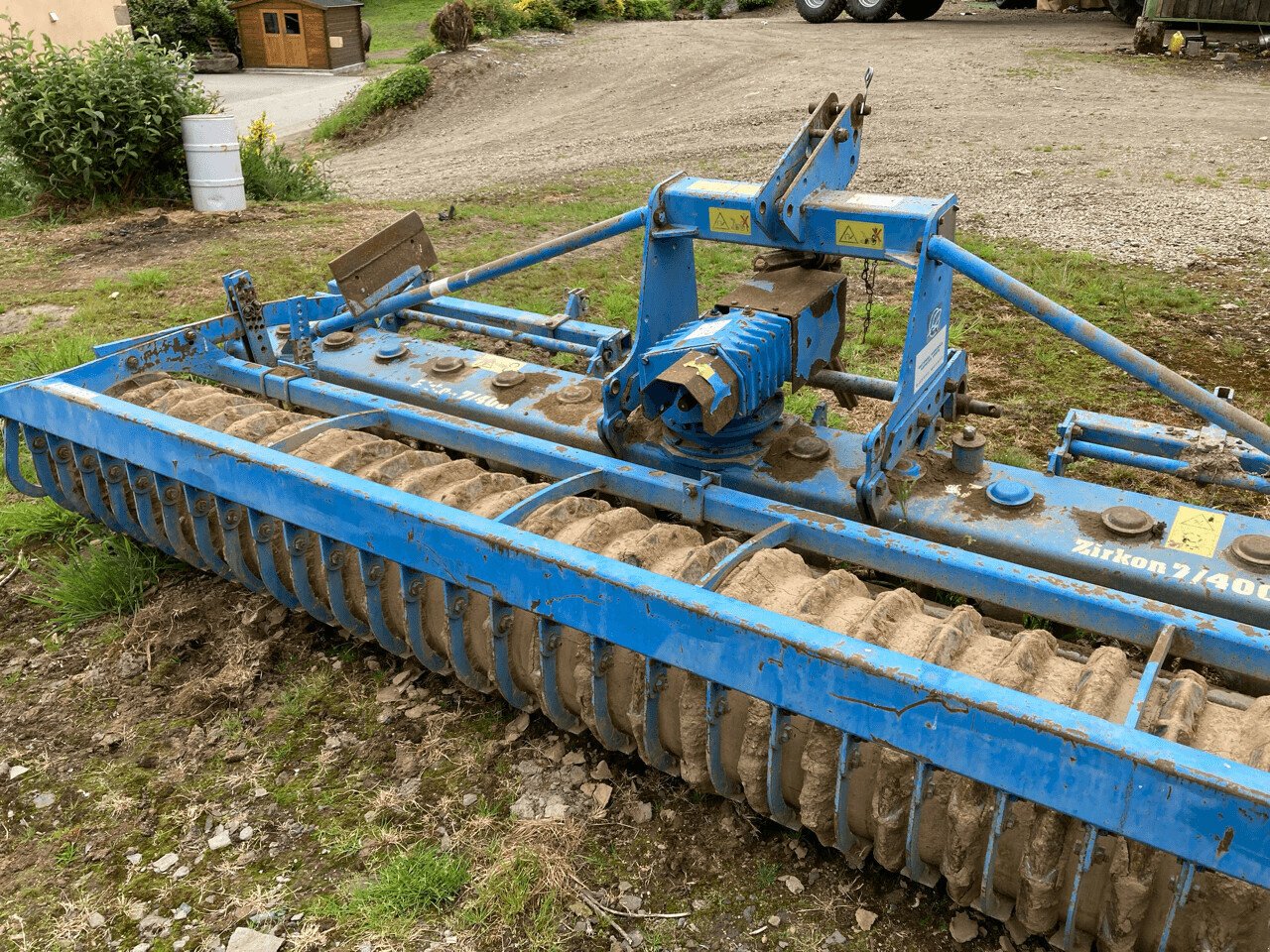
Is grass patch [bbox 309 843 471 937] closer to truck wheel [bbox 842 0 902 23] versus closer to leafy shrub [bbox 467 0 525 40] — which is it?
leafy shrub [bbox 467 0 525 40]

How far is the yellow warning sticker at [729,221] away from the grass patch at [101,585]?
2499mm

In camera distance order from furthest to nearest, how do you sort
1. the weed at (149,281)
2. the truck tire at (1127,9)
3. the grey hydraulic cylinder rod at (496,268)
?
the truck tire at (1127,9) < the weed at (149,281) < the grey hydraulic cylinder rod at (496,268)

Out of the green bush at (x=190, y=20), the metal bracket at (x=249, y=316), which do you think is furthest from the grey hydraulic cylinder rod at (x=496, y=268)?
the green bush at (x=190, y=20)

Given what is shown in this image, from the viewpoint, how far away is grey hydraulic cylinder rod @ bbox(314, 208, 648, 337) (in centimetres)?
361

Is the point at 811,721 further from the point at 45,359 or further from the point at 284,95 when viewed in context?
the point at 284,95

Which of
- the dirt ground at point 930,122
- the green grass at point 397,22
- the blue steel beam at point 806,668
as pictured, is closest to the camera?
the blue steel beam at point 806,668

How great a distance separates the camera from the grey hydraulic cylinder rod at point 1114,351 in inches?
105

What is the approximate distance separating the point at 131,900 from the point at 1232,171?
10.4 metres

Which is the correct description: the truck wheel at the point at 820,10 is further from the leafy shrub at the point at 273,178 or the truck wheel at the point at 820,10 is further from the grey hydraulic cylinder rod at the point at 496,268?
the grey hydraulic cylinder rod at the point at 496,268

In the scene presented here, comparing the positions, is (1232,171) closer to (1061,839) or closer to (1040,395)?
(1040,395)

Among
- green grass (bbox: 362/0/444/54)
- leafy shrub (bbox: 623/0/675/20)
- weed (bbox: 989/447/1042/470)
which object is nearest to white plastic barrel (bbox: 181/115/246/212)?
weed (bbox: 989/447/1042/470)

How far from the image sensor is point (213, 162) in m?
9.66

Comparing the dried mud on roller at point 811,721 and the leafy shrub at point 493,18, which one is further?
the leafy shrub at point 493,18

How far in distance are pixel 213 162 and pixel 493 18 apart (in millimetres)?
13400
